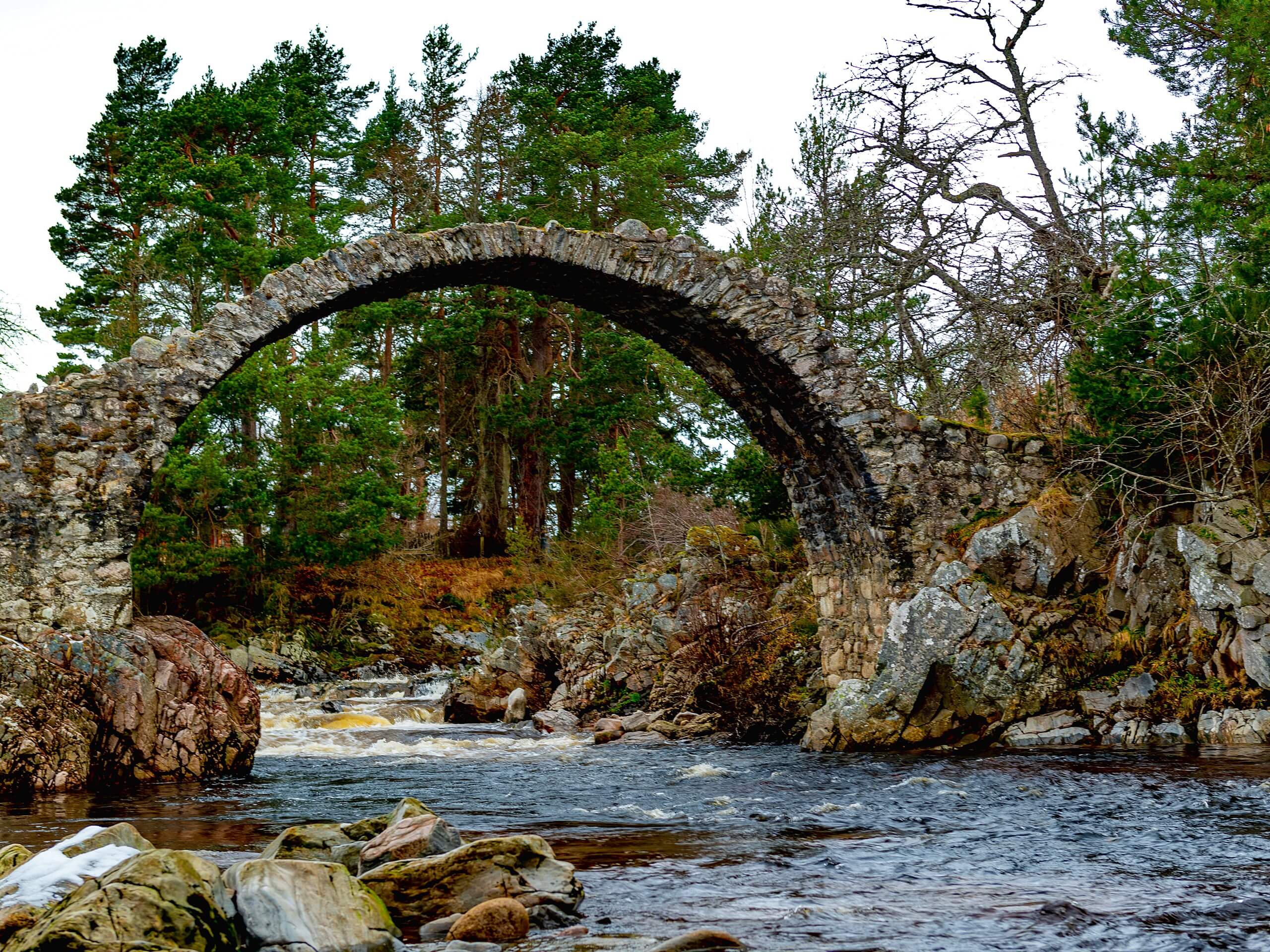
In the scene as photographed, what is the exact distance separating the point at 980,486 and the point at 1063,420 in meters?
0.92

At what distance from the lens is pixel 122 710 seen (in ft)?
24.6

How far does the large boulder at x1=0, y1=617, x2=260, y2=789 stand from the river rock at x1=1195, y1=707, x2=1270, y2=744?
6.79 m

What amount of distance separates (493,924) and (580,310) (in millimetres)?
21619

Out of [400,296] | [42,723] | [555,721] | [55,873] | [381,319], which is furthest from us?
[381,319]

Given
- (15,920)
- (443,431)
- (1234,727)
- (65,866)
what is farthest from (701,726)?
(443,431)

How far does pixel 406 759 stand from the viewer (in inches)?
373

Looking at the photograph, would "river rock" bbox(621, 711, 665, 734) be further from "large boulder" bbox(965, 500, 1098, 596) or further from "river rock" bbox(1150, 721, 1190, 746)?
"river rock" bbox(1150, 721, 1190, 746)

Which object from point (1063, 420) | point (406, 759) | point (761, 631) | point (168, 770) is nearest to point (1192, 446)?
point (1063, 420)

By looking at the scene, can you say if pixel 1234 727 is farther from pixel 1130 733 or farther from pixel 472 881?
pixel 472 881

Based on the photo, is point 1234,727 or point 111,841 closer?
point 111,841

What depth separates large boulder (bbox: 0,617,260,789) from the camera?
7.04 m

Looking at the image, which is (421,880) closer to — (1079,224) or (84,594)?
(84,594)

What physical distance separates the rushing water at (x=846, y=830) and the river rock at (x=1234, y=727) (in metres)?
0.29

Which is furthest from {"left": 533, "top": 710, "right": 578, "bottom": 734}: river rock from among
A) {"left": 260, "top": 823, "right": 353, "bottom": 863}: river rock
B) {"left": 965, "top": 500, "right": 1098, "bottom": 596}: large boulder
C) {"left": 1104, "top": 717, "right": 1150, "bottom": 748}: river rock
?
{"left": 260, "top": 823, "right": 353, "bottom": 863}: river rock
